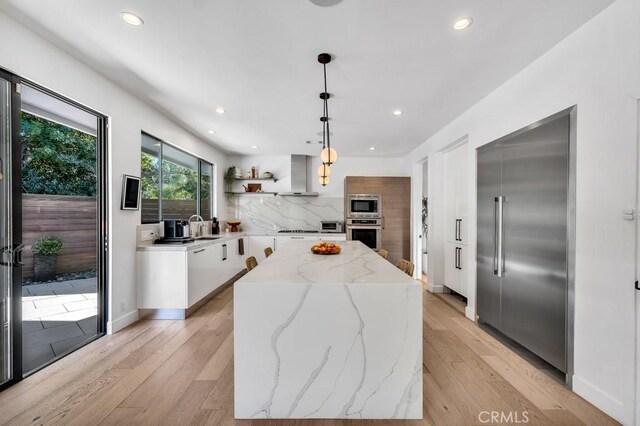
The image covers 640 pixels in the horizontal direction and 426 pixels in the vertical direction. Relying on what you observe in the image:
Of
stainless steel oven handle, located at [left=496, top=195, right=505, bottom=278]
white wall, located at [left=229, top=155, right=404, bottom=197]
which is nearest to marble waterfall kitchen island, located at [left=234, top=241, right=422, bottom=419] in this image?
stainless steel oven handle, located at [left=496, top=195, right=505, bottom=278]

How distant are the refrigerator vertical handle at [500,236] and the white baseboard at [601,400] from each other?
3.17 feet

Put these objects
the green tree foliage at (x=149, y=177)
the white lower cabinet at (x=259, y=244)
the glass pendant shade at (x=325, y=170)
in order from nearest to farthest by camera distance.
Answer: the glass pendant shade at (x=325, y=170) → the green tree foliage at (x=149, y=177) → the white lower cabinet at (x=259, y=244)

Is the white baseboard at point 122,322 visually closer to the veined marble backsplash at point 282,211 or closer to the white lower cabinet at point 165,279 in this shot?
the white lower cabinet at point 165,279

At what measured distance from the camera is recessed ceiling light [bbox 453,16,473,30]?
1773 millimetres

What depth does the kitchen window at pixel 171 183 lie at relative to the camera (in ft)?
11.5

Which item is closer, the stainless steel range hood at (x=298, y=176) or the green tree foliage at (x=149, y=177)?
the green tree foliage at (x=149, y=177)

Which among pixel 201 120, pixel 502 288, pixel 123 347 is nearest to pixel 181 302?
pixel 123 347

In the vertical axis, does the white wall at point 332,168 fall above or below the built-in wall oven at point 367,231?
above

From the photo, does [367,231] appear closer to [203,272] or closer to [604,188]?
[203,272]

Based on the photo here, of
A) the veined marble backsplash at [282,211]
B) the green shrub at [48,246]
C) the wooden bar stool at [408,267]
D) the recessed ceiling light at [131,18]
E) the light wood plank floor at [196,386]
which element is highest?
the recessed ceiling light at [131,18]

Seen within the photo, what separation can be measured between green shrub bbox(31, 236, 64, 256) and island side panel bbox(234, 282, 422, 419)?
1.86 metres

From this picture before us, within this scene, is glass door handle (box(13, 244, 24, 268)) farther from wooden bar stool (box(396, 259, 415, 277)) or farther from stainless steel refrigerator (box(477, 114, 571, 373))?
stainless steel refrigerator (box(477, 114, 571, 373))
